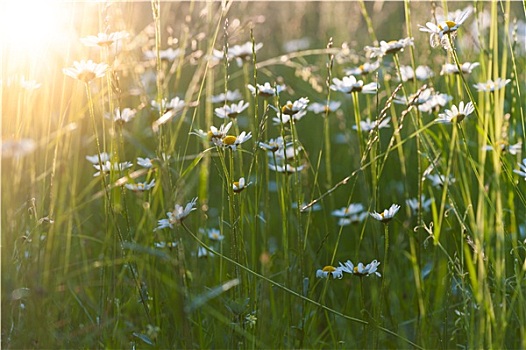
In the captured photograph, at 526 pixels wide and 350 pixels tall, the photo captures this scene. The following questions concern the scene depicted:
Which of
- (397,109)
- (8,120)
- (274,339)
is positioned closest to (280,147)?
(274,339)

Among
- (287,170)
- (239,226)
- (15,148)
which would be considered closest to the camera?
(15,148)

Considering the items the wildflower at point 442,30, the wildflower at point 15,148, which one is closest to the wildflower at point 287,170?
the wildflower at point 442,30

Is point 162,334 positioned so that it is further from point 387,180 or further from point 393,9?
point 393,9

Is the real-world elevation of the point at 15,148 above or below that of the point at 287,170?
above

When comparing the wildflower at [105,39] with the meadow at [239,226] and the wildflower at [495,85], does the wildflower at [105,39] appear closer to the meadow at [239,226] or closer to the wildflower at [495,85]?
the meadow at [239,226]

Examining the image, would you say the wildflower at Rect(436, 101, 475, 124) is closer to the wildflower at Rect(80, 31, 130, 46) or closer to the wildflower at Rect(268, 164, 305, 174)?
the wildflower at Rect(268, 164, 305, 174)

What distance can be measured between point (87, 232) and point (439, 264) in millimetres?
817

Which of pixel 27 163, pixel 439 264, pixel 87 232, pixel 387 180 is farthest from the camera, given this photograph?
pixel 387 180

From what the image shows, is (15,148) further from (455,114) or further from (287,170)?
(455,114)

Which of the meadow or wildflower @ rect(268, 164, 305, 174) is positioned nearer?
the meadow

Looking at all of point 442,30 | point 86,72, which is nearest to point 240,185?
point 86,72

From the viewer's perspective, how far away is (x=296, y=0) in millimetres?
4016

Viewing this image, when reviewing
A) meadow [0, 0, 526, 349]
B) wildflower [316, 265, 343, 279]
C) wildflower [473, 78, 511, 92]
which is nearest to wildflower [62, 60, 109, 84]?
meadow [0, 0, 526, 349]

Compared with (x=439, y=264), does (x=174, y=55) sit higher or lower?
higher
